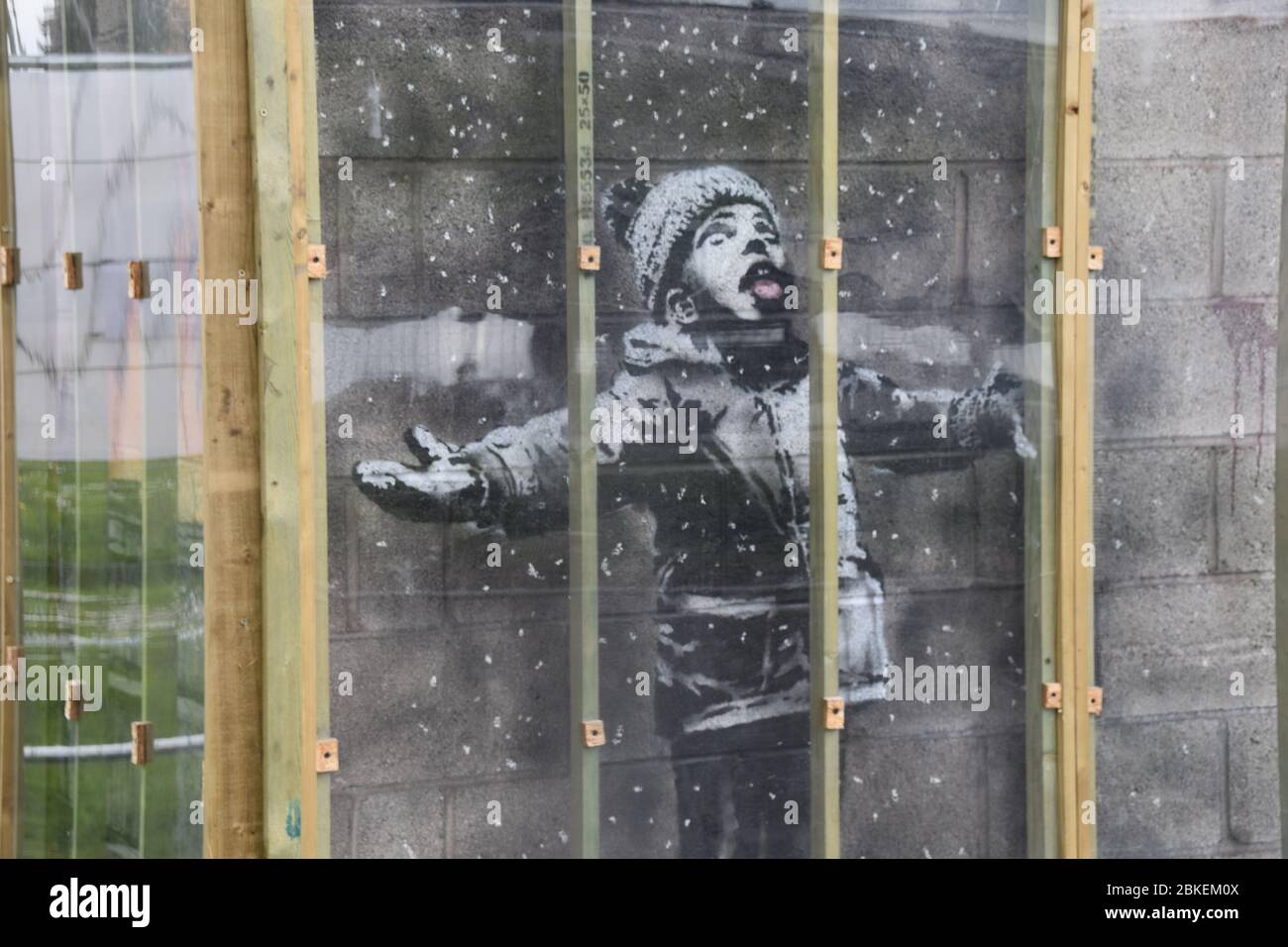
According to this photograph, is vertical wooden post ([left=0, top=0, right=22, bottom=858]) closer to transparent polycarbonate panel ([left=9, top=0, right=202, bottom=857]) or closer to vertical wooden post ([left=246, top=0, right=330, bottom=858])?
transparent polycarbonate panel ([left=9, top=0, right=202, bottom=857])

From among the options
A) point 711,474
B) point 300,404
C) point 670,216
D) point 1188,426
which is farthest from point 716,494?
point 1188,426

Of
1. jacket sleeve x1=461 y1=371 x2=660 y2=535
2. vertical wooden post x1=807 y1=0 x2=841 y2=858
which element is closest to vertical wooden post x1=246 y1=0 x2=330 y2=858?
jacket sleeve x1=461 y1=371 x2=660 y2=535

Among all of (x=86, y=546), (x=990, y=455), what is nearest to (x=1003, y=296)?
(x=990, y=455)

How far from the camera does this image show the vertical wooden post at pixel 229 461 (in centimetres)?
252

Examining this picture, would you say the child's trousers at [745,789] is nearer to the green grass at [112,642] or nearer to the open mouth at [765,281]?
the open mouth at [765,281]

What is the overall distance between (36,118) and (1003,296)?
2209mm

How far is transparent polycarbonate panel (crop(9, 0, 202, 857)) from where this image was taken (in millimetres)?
2695

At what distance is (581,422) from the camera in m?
2.65

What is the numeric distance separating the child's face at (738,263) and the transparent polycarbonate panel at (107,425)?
1.06 metres

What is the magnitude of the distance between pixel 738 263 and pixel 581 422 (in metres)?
0.48

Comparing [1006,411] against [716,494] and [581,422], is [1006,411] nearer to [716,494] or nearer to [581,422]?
[716,494]

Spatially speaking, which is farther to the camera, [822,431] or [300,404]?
[822,431]

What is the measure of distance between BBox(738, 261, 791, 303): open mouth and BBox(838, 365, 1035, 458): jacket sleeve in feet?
0.79

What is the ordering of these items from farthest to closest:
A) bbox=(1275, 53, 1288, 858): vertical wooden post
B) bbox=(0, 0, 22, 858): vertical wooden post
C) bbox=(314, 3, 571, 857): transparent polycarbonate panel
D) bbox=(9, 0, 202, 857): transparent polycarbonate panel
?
bbox=(0, 0, 22, 858): vertical wooden post → bbox=(9, 0, 202, 857): transparent polycarbonate panel → bbox=(314, 3, 571, 857): transparent polycarbonate panel → bbox=(1275, 53, 1288, 858): vertical wooden post
